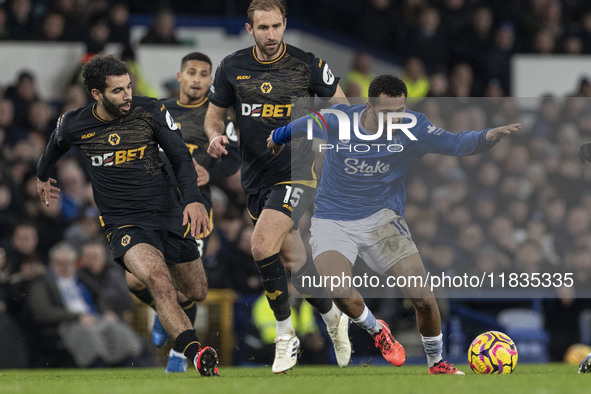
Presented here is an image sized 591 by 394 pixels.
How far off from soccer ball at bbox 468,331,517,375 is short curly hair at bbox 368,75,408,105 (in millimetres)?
1990

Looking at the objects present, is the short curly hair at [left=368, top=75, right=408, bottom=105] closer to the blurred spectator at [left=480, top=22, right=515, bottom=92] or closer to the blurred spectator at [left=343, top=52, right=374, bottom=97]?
the blurred spectator at [left=343, top=52, right=374, bottom=97]

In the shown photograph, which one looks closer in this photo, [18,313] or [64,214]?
[18,313]

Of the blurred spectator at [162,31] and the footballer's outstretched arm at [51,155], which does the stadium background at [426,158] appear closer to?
the blurred spectator at [162,31]

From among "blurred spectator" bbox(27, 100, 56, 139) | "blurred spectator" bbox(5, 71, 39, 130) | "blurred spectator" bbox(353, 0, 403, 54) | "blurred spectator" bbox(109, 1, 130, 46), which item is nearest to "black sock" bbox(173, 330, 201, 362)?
"blurred spectator" bbox(27, 100, 56, 139)

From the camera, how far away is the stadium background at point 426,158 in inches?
390

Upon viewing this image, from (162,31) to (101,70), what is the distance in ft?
22.0

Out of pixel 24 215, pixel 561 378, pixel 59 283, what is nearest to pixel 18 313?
pixel 59 283

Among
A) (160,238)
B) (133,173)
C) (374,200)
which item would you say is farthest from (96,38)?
(374,200)

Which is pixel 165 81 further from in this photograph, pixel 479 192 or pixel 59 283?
pixel 479 192

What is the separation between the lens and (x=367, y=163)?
344 inches

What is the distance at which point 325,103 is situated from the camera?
8.95 metres

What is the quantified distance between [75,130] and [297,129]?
1712 mm

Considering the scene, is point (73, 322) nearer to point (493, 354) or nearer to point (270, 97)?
point (270, 97)

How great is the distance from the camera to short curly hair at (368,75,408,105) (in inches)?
335
